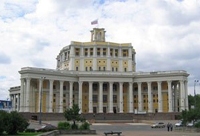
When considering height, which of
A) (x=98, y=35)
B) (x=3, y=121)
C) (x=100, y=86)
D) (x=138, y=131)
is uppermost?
(x=98, y=35)

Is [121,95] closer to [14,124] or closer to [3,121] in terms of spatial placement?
[14,124]

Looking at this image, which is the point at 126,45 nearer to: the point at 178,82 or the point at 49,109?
the point at 178,82

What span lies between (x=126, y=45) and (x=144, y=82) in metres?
17.7

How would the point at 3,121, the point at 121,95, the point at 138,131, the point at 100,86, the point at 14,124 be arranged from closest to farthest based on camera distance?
the point at 3,121 < the point at 14,124 < the point at 138,131 < the point at 100,86 < the point at 121,95

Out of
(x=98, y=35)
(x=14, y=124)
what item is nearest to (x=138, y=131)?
(x=14, y=124)

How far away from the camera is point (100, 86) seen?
106625 mm

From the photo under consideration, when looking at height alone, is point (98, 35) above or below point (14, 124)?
above

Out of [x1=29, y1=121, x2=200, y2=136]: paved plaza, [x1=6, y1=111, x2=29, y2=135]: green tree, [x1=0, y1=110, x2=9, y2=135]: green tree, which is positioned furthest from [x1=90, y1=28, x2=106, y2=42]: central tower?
[x1=0, y1=110, x2=9, y2=135]: green tree

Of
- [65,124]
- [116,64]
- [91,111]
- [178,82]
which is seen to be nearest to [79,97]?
[91,111]

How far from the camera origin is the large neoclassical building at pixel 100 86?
10181 centimetres

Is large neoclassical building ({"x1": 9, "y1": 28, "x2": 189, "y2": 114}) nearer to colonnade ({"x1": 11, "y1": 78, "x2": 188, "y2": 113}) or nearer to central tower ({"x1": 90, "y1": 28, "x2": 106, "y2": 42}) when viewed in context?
colonnade ({"x1": 11, "y1": 78, "x2": 188, "y2": 113})

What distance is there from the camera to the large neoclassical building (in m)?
102

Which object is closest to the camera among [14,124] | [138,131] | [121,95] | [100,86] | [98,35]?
[14,124]

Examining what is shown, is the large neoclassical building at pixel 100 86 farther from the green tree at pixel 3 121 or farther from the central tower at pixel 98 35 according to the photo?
the green tree at pixel 3 121
